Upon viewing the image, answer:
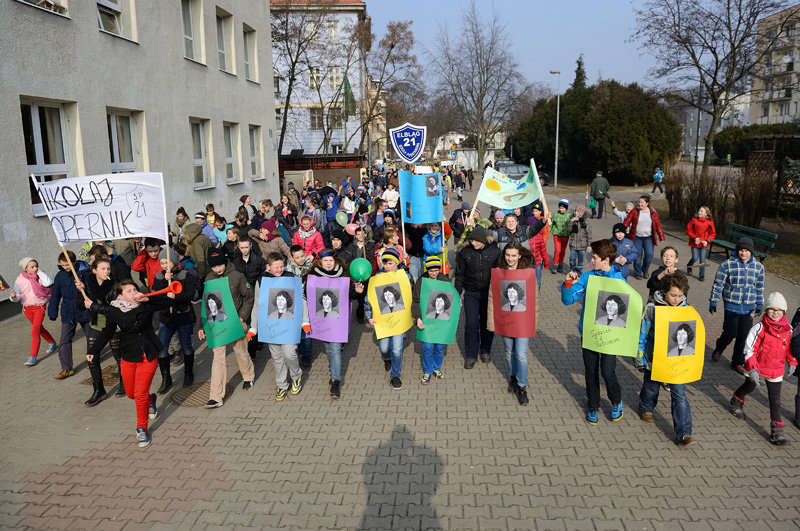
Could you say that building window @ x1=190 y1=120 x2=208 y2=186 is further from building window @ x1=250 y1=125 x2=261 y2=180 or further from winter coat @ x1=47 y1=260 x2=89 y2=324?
winter coat @ x1=47 y1=260 x2=89 y2=324

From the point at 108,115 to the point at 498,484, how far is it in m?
11.9

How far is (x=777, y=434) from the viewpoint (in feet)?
17.7

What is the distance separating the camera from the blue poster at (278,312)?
21.0ft

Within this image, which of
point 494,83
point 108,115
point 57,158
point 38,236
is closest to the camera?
point 38,236

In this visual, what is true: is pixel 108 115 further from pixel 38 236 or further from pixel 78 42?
pixel 38 236

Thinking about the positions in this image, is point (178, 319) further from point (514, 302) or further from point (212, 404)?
point (514, 302)

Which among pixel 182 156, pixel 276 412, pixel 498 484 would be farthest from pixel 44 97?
pixel 498 484

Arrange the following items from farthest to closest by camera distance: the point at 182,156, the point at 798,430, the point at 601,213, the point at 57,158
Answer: the point at 601,213 → the point at 182,156 → the point at 57,158 → the point at 798,430

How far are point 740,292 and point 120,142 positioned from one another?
12720mm

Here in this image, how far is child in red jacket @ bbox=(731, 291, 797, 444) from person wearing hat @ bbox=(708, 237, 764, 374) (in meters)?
1.31

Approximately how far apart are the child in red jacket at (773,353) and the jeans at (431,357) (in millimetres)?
3318

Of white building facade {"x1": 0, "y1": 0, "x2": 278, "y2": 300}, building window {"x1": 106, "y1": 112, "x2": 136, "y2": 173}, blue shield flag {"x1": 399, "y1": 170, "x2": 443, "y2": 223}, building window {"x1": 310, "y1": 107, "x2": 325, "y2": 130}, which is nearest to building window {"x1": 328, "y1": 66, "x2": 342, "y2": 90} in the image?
building window {"x1": 310, "y1": 107, "x2": 325, "y2": 130}

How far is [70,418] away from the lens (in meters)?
6.23

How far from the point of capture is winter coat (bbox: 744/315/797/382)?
5.46 meters
